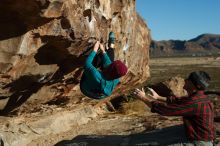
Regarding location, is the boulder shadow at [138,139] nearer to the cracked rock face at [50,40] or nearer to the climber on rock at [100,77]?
the cracked rock face at [50,40]

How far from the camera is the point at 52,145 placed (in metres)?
11.3

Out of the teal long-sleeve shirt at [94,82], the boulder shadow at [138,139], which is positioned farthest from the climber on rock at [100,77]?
the boulder shadow at [138,139]

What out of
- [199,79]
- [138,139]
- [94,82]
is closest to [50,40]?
[94,82]

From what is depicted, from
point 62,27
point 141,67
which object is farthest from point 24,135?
point 141,67

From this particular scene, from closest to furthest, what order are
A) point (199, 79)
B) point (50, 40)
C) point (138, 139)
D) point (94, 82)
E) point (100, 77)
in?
1. point (199, 79)
2. point (100, 77)
3. point (94, 82)
4. point (50, 40)
5. point (138, 139)

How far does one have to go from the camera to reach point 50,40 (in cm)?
825

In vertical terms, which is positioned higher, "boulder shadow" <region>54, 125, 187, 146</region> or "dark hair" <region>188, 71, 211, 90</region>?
"dark hair" <region>188, 71, 211, 90</region>

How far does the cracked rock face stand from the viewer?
729 cm

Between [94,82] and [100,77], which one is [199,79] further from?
[94,82]

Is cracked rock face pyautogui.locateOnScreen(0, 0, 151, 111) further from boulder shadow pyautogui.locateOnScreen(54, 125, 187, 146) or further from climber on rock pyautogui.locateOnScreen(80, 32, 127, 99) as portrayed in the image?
boulder shadow pyautogui.locateOnScreen(54, 125, 187, 146)

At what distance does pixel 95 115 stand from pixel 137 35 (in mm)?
3312

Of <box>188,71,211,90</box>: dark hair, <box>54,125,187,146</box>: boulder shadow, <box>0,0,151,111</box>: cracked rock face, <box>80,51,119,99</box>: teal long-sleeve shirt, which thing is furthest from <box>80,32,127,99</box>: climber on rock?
<box>54,125,187,146</box>: boulder shadow

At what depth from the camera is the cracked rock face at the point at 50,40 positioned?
7289mm

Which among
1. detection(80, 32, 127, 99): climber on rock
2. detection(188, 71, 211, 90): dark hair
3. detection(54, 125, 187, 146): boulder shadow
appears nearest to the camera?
detection(188, 71, 211, 90): dark hair
